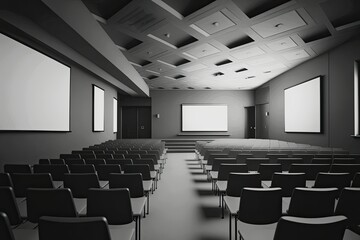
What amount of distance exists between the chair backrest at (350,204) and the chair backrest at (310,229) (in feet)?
2.81

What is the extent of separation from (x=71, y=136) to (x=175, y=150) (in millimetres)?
6874

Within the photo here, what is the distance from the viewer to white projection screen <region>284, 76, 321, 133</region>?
9.82 m

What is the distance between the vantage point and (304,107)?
35.6 feet

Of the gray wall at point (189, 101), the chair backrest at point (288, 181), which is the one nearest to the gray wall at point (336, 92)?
the chair backrest at point (288, 181)

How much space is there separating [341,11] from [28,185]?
23.6 ft

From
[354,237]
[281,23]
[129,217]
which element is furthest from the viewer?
[281,23]

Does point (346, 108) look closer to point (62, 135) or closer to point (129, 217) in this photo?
point (129, 217)

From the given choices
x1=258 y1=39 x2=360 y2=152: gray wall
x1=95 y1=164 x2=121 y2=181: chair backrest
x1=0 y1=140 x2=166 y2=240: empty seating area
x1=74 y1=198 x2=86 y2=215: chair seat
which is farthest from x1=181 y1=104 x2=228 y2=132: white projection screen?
x1=74 y1=198 x2=86 y2=215: chair seat

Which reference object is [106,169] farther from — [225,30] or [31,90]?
[225,30]

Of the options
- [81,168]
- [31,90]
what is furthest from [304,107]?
[31,90]

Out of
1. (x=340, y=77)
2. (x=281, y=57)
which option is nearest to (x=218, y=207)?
(x=340, y=77)

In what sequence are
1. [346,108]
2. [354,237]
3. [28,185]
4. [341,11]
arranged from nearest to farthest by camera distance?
1. [354,237]
2. [28,185]
3. [341,11]
4. [346,108]

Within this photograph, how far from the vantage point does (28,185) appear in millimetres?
3266

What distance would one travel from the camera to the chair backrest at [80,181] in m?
3.23
